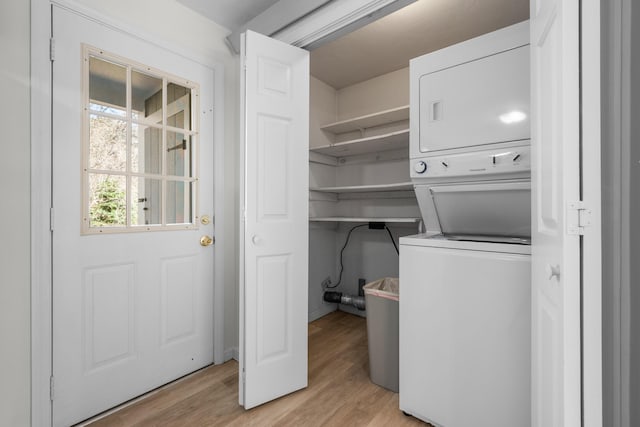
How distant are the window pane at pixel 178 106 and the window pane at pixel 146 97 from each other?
0.06 meters

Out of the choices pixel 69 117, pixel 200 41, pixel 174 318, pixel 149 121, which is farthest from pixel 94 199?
pixel 200 41

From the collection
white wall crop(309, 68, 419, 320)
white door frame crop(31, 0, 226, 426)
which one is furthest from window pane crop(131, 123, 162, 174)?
white wall crop(309, 68, 419, 320)

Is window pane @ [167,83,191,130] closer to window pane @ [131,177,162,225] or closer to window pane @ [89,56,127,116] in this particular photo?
window pane @ [89,56,127,116]

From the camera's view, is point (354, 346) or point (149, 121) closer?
point (149, 121)

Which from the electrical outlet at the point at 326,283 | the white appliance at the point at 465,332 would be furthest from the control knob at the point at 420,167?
the electrical outlet at the point at 326,283

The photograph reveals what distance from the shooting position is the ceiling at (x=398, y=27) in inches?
76.4

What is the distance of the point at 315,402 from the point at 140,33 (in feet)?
7.48

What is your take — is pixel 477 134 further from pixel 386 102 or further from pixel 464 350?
pixel 386 102

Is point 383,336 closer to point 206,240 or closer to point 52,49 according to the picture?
point 206,240

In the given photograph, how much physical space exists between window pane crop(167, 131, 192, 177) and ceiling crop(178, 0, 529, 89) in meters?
0.81

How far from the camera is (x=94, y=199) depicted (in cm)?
158

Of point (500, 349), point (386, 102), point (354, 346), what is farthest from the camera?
point (386, 102)

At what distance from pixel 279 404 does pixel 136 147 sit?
1.65 metres
